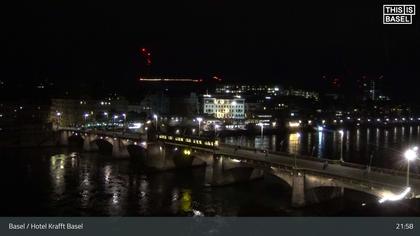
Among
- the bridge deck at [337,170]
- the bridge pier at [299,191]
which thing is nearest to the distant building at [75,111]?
the bridge deck at [337,170]

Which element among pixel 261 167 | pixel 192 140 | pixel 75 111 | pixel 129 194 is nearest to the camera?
pixel 261 167

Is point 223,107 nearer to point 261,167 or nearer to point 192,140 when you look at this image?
point 192,140

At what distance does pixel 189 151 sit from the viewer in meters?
49.9

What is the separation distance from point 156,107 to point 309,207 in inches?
4207

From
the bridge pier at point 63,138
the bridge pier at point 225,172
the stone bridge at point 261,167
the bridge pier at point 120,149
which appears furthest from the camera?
the bridge pier at point 63,138

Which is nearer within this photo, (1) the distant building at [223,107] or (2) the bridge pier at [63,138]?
(2) the bridge pier at [63,138]

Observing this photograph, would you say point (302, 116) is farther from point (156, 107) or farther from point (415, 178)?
point (415, 178)

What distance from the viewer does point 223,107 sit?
143250 mm

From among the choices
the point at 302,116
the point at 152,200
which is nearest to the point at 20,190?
the point at 152,200

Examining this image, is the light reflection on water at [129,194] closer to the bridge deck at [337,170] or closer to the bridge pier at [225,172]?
the bridge pier at [225,172]

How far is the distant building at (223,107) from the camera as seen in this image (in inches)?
5581

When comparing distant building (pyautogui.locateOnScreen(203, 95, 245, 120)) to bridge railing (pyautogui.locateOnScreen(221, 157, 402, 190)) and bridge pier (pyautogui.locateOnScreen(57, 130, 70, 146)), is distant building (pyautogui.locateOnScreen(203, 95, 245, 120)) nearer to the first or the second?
bridge pier (pyautogui.locateOnScreen(57, 130, 70, 146))
